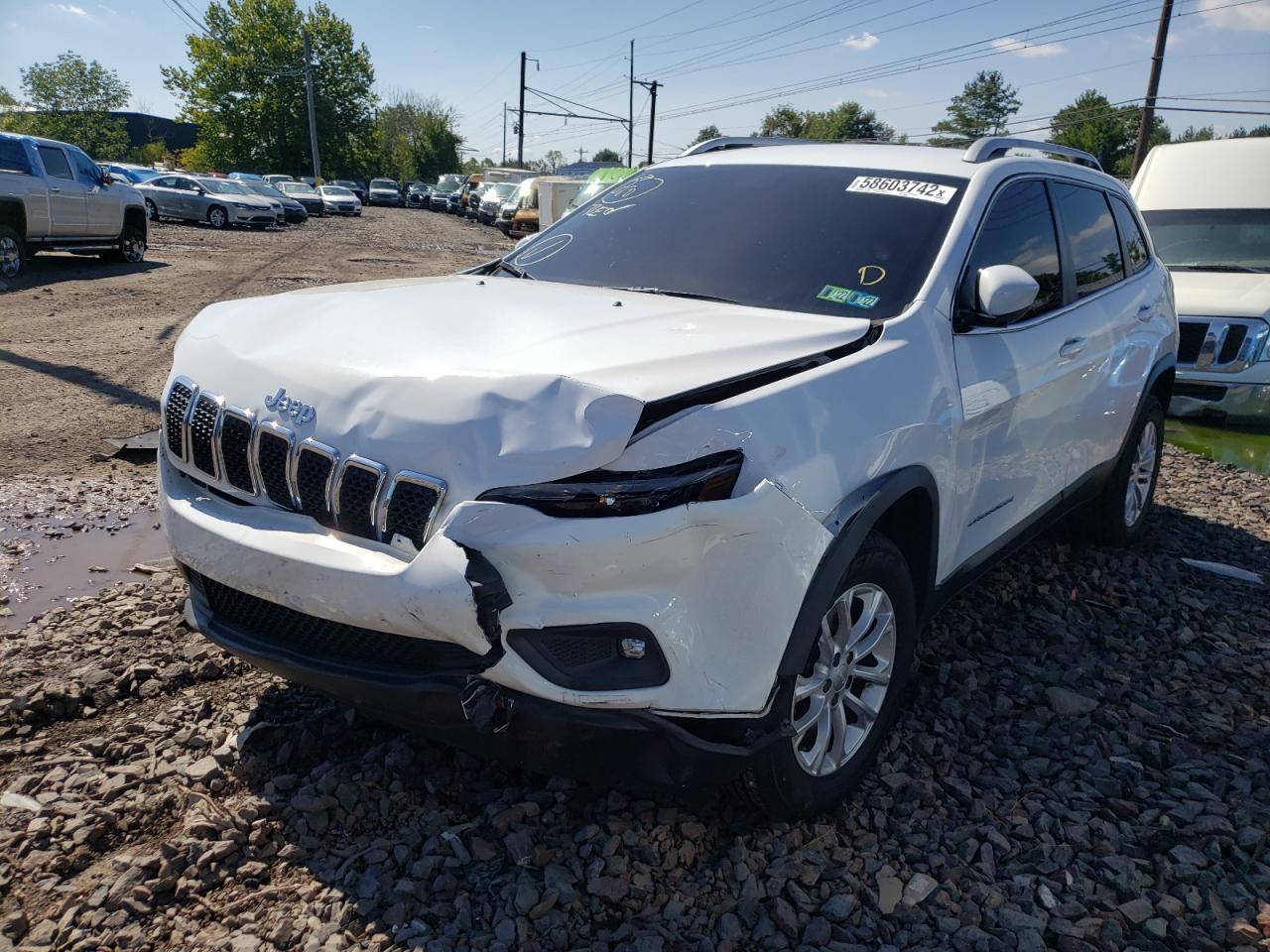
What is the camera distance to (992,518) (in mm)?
3467

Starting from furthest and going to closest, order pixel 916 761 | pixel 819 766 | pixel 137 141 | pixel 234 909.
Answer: pixel 137 141
pixel 916 761
pixel 819 766
pixel 234 909

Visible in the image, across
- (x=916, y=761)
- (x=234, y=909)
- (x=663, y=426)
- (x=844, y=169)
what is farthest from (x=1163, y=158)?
(x=234, y=909)

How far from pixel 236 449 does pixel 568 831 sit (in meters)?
1.36

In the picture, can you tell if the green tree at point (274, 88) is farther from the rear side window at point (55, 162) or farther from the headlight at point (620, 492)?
the headlight at point (620, 492)

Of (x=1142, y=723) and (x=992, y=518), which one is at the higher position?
(x=992, y=518)

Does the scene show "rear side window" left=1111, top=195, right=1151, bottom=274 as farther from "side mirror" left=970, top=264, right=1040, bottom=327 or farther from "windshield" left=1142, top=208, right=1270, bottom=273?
"windshield" left=1142, top=208, right=1270, bottom=273

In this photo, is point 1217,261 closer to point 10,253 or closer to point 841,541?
point 841,541

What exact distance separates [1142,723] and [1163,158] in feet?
27.7

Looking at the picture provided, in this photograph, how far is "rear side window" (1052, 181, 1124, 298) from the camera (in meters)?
4.13

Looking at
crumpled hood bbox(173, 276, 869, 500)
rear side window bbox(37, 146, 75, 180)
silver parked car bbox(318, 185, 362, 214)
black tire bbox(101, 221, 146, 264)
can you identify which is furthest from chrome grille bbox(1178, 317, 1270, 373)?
silver parked car bbox(318, 185, 362, 214)

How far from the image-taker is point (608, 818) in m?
2.68

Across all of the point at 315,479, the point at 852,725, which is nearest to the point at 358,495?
the point at 315,479

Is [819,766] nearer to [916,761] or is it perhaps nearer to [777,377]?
[916,761]

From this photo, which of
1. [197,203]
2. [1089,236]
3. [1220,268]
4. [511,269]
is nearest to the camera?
[511,269]
